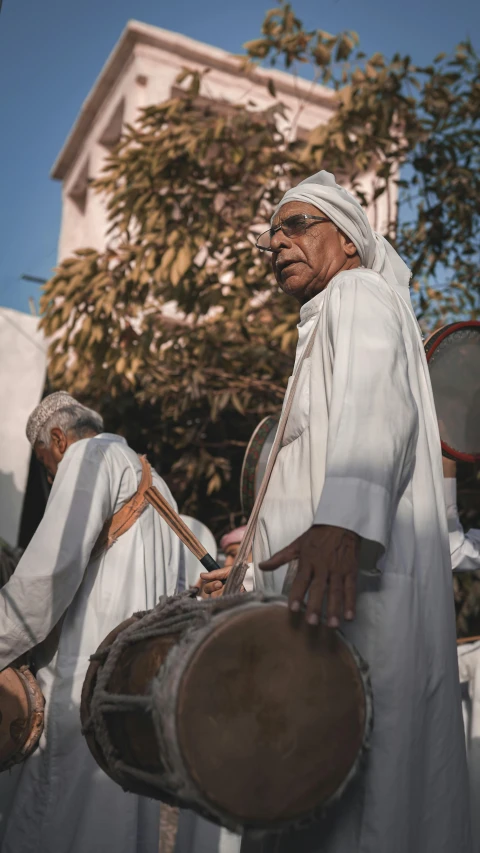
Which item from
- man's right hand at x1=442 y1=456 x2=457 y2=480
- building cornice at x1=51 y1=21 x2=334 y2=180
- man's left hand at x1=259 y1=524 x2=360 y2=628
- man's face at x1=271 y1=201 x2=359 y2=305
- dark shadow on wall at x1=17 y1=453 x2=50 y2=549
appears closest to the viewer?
man's left hand at x1=259 y1=524 x2=360 y2=628

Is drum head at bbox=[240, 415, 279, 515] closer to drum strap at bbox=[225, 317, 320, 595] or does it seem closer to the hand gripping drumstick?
the hand gripping drumstick

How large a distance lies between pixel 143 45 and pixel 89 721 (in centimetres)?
1182

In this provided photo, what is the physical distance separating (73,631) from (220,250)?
3871 mm

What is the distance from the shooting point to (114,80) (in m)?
13.1

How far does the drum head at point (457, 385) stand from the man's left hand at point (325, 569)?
6.23 ft

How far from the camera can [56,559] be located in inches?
118

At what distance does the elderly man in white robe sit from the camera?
5.80 feet

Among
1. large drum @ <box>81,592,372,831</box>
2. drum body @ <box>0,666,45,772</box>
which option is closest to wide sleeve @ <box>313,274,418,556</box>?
large drum @ <box>81,592,372,831</box>

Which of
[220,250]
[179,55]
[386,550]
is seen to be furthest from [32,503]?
[179,55]

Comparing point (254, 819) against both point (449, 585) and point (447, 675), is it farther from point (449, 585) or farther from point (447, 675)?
point (449, 585)

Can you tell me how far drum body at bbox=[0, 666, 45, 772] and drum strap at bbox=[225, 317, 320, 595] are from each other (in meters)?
1.24

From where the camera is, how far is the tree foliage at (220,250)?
6.36 m

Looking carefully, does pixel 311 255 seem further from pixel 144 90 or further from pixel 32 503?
pixel 144 90

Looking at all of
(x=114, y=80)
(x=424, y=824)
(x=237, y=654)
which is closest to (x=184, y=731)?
(x=237, y=654)
